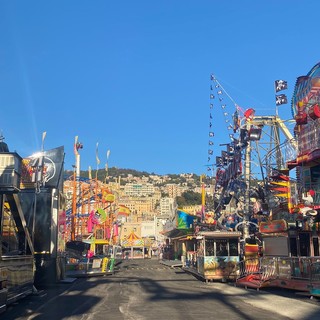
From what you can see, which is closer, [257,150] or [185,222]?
[257,150]

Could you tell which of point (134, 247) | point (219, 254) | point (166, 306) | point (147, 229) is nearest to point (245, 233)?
point (219, 254)

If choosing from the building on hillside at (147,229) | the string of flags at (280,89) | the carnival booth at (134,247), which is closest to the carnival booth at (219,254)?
the string of flags at (280,89)

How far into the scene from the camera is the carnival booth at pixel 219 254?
24484mm

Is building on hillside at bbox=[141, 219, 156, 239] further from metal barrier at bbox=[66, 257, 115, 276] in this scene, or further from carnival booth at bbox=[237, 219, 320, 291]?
carnival booth at bbox=[237, 219, 320, 291]

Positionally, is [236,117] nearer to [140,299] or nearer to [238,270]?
[238,270]

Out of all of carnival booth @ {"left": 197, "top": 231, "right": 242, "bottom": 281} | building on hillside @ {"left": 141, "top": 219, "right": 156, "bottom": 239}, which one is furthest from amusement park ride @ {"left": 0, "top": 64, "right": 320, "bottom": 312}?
building on hillside @ {"left": 141, "top": 219, "right": 156, "bottom": 239}

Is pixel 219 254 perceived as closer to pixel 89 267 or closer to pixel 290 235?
pixel 290 235

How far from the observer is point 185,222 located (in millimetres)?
59594

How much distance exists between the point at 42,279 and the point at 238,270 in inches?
431

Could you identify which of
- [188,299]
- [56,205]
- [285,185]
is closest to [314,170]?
[285,185]

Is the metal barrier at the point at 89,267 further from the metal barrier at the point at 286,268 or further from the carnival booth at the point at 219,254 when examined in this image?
the metal barrier at the point at 286,268

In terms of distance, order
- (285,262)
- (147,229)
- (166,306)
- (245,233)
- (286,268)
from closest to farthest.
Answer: (166,306) < (286,268) < (285,262) < (245,233) < (147,229)

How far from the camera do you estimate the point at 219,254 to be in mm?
25062

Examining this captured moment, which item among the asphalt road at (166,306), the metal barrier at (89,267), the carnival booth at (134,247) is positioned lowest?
the asphalt road at (166,306)
